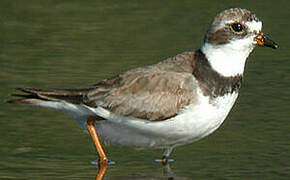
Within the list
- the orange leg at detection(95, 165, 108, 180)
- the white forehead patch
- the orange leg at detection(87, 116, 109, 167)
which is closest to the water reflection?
the orange leg at detection(95, 165, 108, 180)

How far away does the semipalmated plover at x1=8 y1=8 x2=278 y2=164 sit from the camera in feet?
34.0

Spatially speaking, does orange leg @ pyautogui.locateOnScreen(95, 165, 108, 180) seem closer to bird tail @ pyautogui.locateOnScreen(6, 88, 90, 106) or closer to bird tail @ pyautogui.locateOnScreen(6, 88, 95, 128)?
bird tail @ pyautogui.locateOnScreen(6, 88, 95, 128)

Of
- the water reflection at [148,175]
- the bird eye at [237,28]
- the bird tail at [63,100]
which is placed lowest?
the water reflection at [148,175]

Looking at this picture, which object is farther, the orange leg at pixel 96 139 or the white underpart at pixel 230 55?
the orange leg at pixel 96 139

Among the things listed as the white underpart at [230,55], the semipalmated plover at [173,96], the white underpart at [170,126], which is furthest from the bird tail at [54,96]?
the white underpart at [230,55]

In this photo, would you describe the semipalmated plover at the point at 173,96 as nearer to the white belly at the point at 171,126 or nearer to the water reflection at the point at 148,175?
the white belly at the point at 171,126

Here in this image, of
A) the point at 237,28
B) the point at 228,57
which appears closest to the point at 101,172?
the point at 228,57

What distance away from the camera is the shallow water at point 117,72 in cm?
1066

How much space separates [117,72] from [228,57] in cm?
442

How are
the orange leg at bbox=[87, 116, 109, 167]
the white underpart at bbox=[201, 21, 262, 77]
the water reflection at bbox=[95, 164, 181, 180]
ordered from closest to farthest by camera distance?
1. the water reflection at bbox=[95, 164, 181, 180]
2. the white underpart at bbox=[201, 21, 262, 77]
3. the orange leg at bbox=[87, 116, 109, 167]

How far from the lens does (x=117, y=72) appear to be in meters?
14.7

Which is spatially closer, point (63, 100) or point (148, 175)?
point (148, 175)

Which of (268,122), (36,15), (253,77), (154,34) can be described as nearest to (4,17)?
(36,15)

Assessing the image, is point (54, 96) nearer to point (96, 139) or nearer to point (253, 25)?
point (96, 139)
